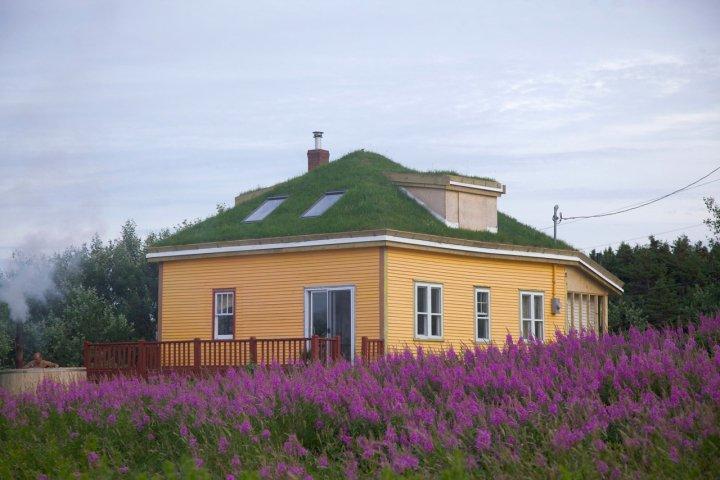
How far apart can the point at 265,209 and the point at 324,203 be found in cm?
270

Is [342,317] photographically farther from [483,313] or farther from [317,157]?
[317,157]

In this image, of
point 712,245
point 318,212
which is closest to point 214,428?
point 318,212

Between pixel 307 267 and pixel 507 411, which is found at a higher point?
pixel 307 267

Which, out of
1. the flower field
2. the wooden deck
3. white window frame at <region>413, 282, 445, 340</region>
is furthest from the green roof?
the flower field

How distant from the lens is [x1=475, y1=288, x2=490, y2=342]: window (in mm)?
28891

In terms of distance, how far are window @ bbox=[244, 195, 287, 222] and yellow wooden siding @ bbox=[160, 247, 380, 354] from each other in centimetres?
291

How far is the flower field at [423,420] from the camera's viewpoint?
8.47 metres

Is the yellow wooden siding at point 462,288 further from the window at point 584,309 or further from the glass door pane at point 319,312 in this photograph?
the glass door pane at point 319,312

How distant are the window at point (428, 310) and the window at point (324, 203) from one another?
156 inches

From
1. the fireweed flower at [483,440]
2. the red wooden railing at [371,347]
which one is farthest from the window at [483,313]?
the fireweed flower at [483,440]

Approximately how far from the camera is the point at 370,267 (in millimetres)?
25844

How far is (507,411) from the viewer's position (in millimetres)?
10180

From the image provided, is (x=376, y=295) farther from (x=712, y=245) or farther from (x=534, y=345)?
(x=712, y=245)

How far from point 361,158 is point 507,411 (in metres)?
23.5
